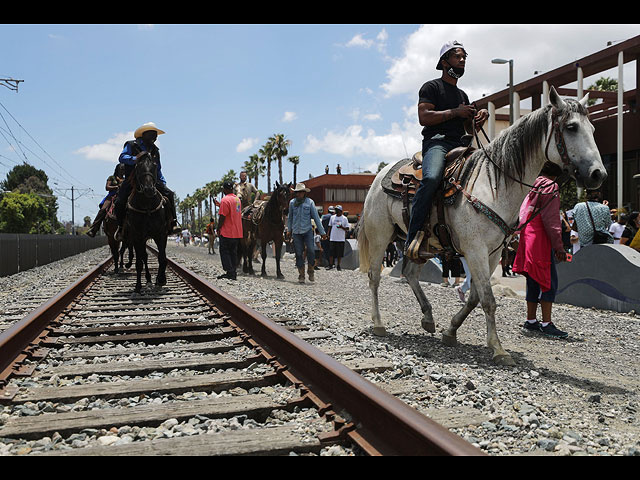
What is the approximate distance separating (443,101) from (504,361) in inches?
106

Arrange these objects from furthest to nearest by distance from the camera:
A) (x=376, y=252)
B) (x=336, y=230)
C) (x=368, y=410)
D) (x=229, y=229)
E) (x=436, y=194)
A: (x=336, y=230) → (x=229, y=229) → (x=376, y=252) → (x=436, y=194) → (x=368, y=410)

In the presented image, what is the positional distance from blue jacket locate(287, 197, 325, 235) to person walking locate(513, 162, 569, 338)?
7.04 metres

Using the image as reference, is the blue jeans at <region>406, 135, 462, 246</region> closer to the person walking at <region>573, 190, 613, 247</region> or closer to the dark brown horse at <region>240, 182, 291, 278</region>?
the person walking at <region>573, 190, 613, 247</region>

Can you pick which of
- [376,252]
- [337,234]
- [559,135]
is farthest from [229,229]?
[559,135]

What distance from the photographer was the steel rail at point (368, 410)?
219 centimetres

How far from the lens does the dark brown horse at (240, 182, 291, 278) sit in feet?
48.2

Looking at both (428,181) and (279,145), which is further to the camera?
(279,145)

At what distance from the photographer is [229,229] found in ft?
43.2

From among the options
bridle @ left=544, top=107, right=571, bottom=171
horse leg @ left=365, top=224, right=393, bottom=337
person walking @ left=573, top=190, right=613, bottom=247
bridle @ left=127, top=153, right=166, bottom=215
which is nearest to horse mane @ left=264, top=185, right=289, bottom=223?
bridle @ left=127, top=153, right=166, bottom=215

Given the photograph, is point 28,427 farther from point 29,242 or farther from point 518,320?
point 29,242

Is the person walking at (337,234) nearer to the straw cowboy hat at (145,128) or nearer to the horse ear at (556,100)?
the straw cowboy hat at (145,128)

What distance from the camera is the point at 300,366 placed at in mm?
3781

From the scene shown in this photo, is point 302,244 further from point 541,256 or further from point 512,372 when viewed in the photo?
point 512,372

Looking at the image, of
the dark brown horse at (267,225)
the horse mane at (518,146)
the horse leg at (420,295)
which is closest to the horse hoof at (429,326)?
the horse leg at (420,295)
